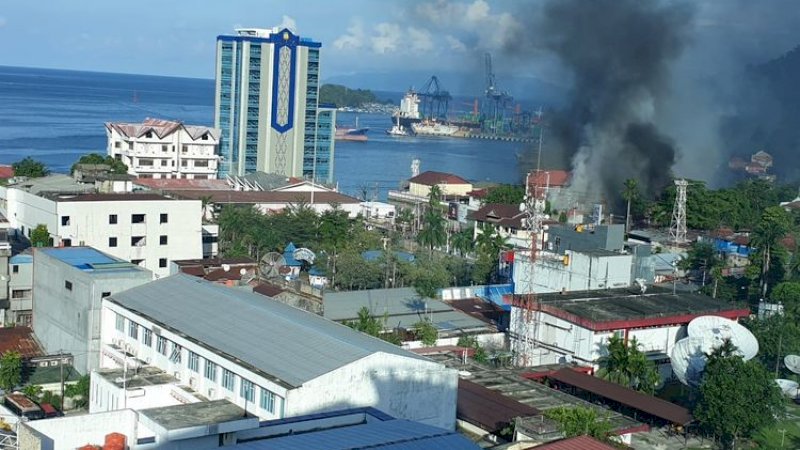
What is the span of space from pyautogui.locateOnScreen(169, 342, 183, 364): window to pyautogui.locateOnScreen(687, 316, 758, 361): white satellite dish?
17.1ft

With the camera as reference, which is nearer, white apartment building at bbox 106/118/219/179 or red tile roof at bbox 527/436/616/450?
red tile roof at bbox 527/436/616/450

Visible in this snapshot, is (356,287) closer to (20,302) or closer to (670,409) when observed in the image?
(20,302)

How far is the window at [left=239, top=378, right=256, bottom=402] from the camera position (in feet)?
27.8

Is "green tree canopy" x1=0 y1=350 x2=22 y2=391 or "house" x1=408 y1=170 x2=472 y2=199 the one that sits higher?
"house" x1=408 y1=170 x2=472 y2=199

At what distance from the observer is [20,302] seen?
13.0 m

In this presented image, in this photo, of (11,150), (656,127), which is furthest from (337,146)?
(656,127)

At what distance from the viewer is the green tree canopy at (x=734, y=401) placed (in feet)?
31.8

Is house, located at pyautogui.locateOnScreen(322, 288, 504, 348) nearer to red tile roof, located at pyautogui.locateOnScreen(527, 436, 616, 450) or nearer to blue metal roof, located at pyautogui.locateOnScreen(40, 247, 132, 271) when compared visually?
blue metal roof, located at pyautogui.locateOnScreen(40, 247, 132, 271)

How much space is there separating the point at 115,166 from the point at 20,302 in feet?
28.5

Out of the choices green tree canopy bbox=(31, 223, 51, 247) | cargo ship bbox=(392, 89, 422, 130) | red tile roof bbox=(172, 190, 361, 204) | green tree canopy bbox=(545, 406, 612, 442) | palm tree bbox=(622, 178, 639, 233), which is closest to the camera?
green tree canopy bbox=(545, 406, 612, 442)

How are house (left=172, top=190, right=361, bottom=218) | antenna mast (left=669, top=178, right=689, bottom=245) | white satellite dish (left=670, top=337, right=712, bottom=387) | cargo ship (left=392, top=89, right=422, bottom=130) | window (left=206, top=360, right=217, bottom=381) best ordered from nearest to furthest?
window (left=206, top=360, right=217, bottom=381) < white satellite dish (left=670, top=337, right=712, bottom=387) < antenna mast (left=669, top=178, right=689, bottom=245) < house (left=172, top=190, right=361, bottom=218) < cargo ship (left=392, top=89, right=422, bottom=130)

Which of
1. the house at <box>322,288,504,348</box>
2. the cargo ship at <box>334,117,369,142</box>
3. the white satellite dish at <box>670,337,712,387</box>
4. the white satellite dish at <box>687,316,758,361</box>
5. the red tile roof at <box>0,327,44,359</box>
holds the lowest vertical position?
the red tile roof at <box>0,327,44,359</box>

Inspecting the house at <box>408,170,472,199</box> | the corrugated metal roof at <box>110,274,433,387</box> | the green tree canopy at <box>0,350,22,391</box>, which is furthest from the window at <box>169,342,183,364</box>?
the house at <box>408,170,472,199</box>

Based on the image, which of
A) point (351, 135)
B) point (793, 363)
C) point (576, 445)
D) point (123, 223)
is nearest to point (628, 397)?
point (793, 363)
